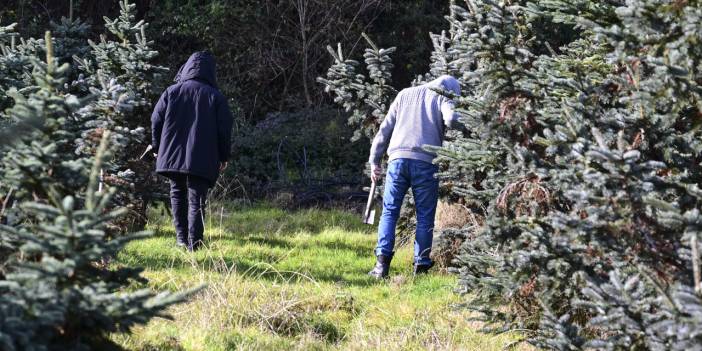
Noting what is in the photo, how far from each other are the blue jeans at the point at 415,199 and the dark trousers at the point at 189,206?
1671mm

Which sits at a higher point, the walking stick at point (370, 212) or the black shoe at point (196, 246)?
the walking stick at point (370, 212)

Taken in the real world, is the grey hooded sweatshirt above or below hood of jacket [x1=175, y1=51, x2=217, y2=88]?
below

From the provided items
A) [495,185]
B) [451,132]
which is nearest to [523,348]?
[495,185]

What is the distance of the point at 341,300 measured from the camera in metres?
6.10

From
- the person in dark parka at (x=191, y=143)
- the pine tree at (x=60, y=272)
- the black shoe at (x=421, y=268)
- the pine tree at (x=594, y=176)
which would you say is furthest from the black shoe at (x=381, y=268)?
the pine tree at (x=60, y=272)

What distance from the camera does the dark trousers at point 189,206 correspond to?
7.85m

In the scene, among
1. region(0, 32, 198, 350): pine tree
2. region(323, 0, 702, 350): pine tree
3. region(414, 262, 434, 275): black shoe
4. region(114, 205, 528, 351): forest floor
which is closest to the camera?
region(0, 32, 198, 350): pine tree

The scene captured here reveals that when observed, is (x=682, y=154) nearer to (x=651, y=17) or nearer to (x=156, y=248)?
(x=651, y=17)

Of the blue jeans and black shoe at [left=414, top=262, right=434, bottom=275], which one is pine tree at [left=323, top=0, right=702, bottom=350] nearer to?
the blue jeans

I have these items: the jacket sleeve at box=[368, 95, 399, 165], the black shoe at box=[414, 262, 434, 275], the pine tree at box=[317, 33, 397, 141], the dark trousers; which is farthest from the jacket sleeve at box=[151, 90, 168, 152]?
the black shoe at box=[414, 262, 434, 275]

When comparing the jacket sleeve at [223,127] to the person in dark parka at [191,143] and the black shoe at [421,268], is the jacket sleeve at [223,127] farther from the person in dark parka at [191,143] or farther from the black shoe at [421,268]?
the black shoe at [421,268]

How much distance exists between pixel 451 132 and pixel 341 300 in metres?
2.38

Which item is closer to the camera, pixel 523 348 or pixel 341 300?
pixel 523 348

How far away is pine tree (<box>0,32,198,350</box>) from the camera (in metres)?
2.73
